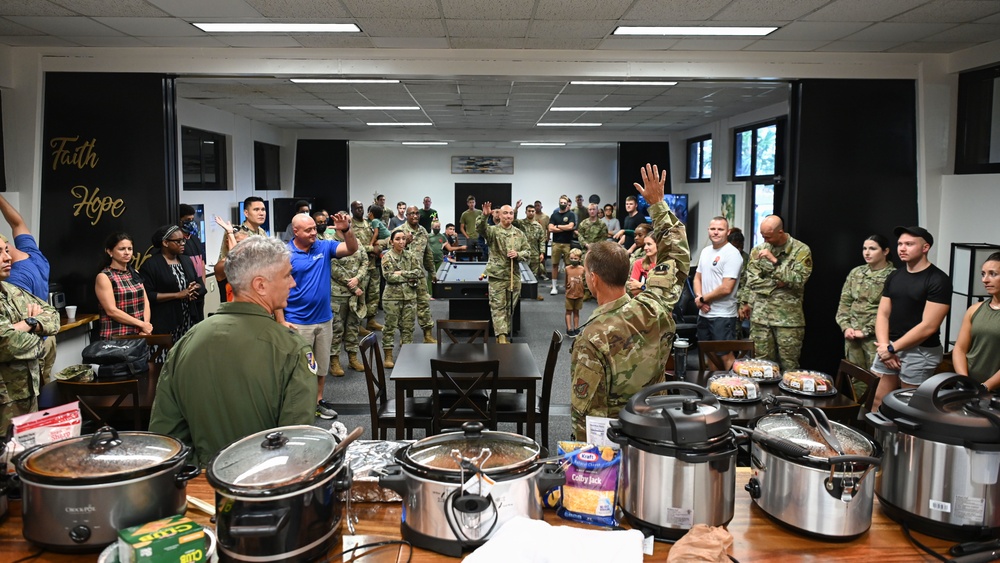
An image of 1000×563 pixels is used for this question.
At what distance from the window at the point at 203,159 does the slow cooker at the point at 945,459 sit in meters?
9.81

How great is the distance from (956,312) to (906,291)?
2067 millimetres

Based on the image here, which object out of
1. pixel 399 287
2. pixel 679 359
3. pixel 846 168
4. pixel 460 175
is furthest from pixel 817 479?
pixel 460 175

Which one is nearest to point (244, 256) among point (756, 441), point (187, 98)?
A: point (756, 441)

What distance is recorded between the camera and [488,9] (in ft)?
15.7

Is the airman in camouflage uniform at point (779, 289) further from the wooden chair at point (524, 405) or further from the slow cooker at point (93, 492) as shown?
the slow cooker at point (93, 492)

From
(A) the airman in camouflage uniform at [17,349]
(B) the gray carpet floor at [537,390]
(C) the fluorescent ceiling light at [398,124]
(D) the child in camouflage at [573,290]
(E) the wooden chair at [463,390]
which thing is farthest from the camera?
(C) the fluorescent ceiling light at [398,124]

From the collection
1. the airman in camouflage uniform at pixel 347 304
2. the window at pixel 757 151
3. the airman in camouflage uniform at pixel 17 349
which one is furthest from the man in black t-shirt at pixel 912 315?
the window at pixel 757 151

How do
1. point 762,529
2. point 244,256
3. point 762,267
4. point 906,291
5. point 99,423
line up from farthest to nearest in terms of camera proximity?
point 762,267, point 906,291, point 99,423, point 244,256, point 762,529

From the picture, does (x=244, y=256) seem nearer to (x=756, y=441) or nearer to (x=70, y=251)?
(x=756, y=441)

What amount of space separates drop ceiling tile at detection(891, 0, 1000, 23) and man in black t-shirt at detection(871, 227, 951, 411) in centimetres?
149

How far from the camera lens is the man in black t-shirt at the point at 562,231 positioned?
1328 centimetres

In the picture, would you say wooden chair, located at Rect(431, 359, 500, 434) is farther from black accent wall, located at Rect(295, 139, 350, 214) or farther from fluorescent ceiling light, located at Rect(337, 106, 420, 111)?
black accent wall, located at Rect(295, 139, 350, 214)

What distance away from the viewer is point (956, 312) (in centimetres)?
616

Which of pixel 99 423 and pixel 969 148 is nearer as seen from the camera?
pixel 99 423
